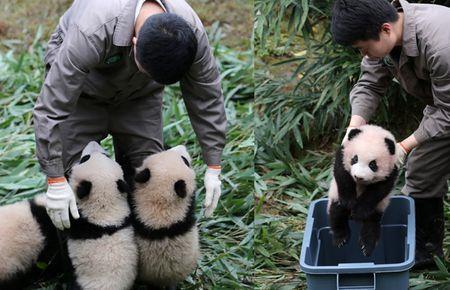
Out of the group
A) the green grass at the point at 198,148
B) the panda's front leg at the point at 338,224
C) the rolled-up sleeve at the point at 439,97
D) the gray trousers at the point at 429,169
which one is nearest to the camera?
the rolled-up sleeve at the point at 439,97

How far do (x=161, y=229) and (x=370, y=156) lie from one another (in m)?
0.96

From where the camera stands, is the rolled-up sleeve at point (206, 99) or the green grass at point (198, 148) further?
the green grass at point (198, 148)

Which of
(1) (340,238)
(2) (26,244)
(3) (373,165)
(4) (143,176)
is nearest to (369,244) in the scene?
(1) (340,238)

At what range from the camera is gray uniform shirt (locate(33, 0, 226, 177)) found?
3.05 metres

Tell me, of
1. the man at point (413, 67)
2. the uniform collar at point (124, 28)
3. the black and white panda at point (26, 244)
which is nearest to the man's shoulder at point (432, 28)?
the man at point (413, 67)

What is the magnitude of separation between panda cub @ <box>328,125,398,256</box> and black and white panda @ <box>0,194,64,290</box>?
131 cm

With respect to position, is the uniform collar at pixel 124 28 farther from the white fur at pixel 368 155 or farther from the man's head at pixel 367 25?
the white fur at pixel 368 155

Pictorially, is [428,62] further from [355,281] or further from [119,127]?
[119,127]

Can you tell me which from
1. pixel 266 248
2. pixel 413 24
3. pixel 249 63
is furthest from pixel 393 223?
pixel 249 63

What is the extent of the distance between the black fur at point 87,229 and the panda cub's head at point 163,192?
0.14 m

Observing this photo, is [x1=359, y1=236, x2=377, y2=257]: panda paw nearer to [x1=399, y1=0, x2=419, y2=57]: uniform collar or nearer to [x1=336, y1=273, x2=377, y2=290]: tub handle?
[x1=336, y1=273, x2=377, y2=290]: tub handle

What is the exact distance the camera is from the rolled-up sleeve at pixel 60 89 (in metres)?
3.04

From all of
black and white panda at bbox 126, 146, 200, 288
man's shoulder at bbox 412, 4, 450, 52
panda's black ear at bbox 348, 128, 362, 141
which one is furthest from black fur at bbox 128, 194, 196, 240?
man's shoulder at bbox 412, 4, 450, 52

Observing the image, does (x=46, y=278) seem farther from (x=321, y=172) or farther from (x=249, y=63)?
(x=249, y=63)
